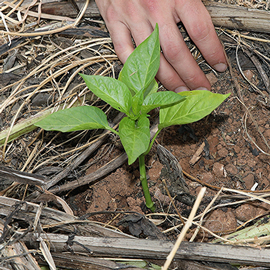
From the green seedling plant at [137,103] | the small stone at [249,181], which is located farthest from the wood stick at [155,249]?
the small stone at [249,181]

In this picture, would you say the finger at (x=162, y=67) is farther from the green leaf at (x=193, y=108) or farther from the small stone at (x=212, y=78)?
the green leaf at (x=193, y=108)

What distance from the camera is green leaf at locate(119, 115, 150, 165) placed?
0.86m

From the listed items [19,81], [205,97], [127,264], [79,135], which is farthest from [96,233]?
[19,81]

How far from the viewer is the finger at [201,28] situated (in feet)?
4.41

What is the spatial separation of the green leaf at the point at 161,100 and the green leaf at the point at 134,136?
0.06 metres

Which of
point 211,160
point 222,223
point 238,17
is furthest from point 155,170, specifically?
point 238,17

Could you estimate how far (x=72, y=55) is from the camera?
4.90 ft

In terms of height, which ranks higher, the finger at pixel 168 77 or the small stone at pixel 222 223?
the finger at pixel 168 77

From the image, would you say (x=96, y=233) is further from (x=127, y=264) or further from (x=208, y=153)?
(x=208, y=153)

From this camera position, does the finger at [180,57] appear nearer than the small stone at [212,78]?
Yes

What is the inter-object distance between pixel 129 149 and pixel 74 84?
0.75 meters

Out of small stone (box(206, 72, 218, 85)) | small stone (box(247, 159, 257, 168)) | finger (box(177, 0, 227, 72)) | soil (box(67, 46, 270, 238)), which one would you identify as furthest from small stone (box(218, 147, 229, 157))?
finger (box(177, 0, 227, 72))

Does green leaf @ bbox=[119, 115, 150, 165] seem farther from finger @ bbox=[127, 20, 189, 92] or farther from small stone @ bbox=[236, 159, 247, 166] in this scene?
small stone @ bbox=[236, 159, 247, 166]

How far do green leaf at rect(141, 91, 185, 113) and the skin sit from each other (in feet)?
1.50
